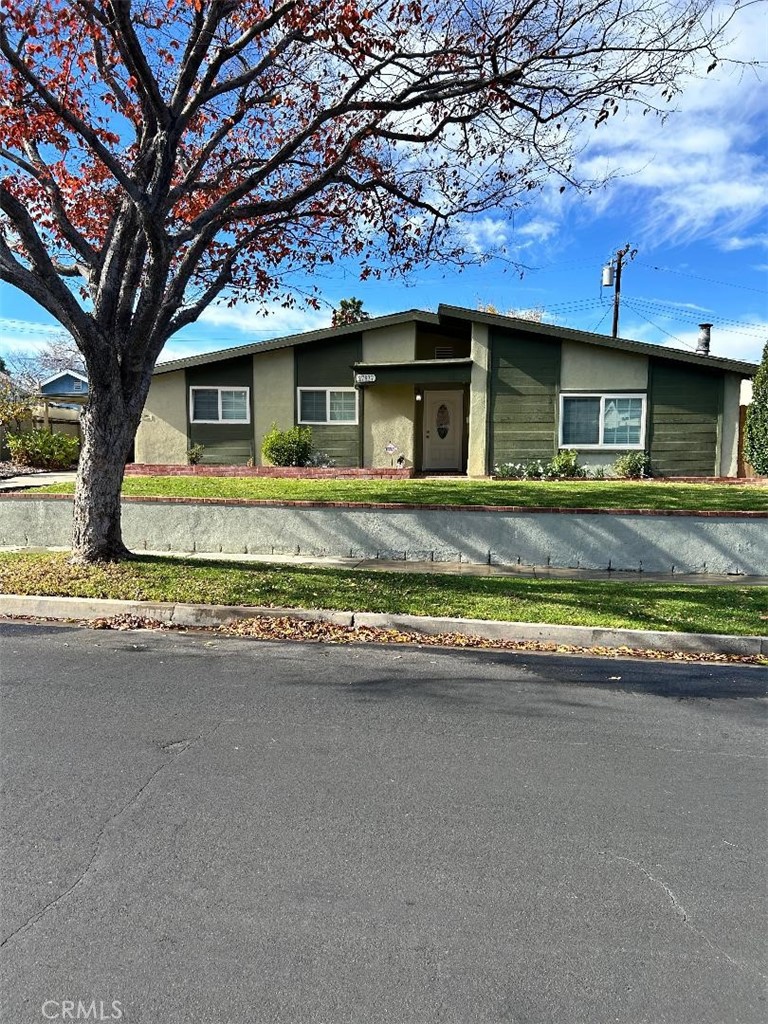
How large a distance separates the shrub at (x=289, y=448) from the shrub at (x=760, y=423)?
10144mm

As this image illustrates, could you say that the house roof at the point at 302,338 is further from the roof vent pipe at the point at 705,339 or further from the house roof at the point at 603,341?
the roof vent pipe at the point at 705,339

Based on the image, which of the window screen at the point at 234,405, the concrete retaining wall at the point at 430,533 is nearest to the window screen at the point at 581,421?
the concrete retaining wall at the point at 430,533

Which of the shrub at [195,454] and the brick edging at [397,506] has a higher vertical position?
the shrub at [195,454]

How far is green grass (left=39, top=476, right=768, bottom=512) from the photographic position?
11109 mm

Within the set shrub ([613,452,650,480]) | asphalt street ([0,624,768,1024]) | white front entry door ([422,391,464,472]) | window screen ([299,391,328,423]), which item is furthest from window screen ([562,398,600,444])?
asphalt street ([0,624,768,1024])

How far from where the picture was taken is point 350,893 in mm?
2592

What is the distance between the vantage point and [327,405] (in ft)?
59.0

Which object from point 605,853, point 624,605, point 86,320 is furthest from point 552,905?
point 86,320

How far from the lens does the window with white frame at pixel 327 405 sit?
17875mm

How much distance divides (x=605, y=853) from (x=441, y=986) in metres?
1.10

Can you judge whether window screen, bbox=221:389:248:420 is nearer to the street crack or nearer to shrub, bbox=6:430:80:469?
shrub, bbox=6:430:80:469

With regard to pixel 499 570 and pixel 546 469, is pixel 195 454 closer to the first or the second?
pixel 546 469

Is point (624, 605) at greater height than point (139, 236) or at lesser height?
lesser

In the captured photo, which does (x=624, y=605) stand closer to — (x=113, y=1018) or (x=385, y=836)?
(x=385, y=836)
